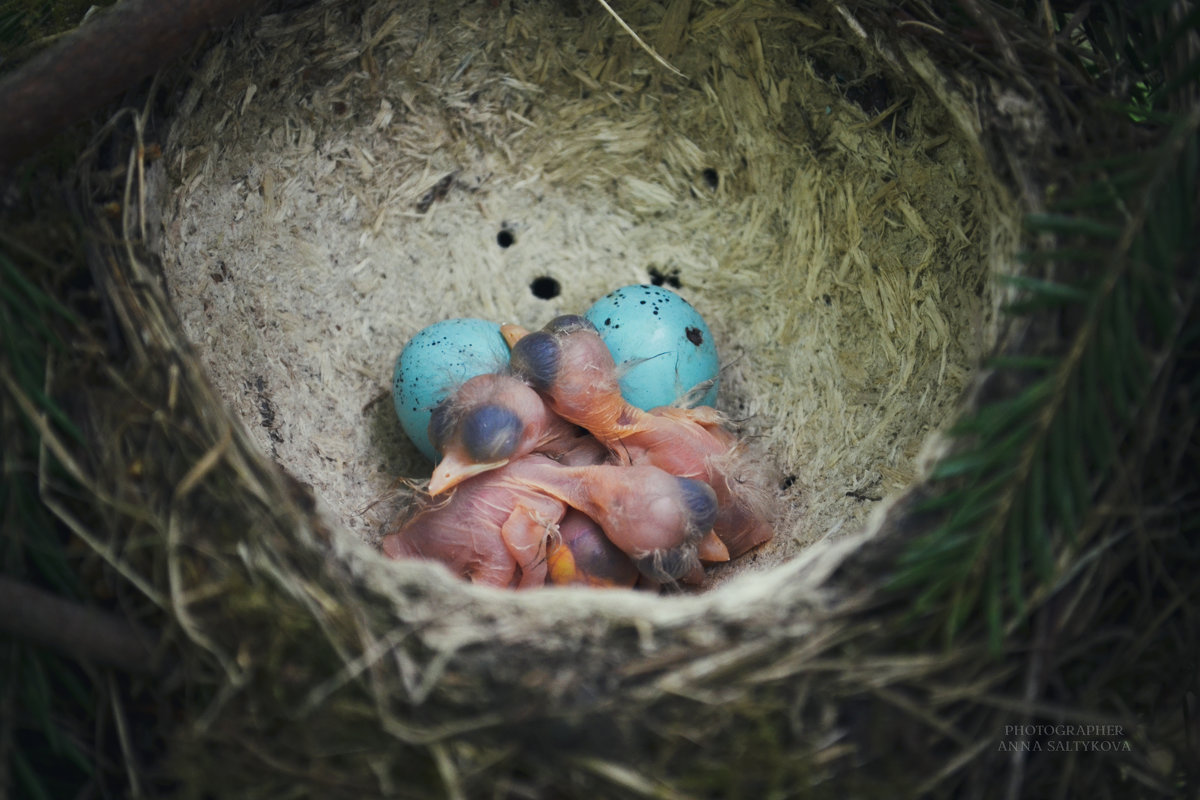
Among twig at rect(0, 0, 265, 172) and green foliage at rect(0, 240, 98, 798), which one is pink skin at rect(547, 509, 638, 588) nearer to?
green foliage at rect(0, 240, 98, 798)

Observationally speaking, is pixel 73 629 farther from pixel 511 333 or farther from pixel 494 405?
pixel 511 333

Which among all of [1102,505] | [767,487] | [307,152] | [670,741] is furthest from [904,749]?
[307,152]

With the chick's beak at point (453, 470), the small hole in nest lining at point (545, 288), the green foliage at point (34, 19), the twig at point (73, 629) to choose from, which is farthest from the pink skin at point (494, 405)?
the green foliage at point (34, 19)

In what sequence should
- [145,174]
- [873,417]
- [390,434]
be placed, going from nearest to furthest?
1. [145,174]
2. [873,417]
3. [390,434]

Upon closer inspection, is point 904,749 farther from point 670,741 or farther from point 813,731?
point 670,741

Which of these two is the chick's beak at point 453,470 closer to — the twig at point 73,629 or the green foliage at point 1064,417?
the twig at point 73,629
